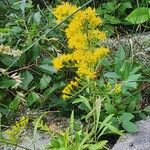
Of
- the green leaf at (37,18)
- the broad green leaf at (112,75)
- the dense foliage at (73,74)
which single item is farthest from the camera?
the green leaf at (37,18)

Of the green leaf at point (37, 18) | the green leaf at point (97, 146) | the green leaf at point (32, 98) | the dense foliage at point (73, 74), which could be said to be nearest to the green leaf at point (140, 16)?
the dense foliage at point (73, 74)

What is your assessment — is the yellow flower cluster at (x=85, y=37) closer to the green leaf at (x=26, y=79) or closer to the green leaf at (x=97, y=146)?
the green leaf at (x=97, y=146)

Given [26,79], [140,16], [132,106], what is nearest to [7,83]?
[26,79]

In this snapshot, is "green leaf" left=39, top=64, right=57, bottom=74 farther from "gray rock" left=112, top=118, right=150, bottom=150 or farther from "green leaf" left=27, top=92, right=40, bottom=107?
"gray rock" left=112, top=118, right=150, bottom=150

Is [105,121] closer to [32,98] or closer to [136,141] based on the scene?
[136,141]

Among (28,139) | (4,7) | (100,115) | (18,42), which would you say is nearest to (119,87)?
(100,115)

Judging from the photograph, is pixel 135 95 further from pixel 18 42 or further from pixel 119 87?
pixel 18 42

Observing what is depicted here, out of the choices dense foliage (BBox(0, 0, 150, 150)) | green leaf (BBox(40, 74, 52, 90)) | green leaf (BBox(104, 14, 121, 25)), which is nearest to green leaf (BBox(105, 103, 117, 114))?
dense foliage (BBox(0, 0, 150, 150))
